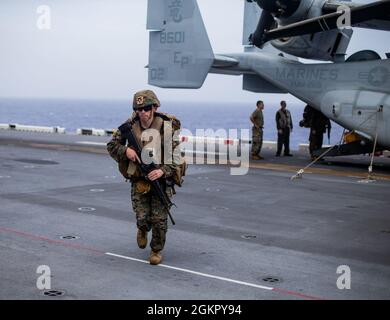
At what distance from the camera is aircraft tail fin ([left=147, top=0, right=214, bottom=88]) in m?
18.1

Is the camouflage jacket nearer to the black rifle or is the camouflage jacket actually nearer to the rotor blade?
the black rifle

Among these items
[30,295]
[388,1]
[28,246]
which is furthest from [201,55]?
[30,295]

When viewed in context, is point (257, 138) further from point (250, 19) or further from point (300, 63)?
point (250, 19)

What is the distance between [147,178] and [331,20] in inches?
384

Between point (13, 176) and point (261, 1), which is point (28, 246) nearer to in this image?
point (13, 176)

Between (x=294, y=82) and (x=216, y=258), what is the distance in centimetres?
1170

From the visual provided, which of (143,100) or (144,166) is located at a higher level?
(143,100)

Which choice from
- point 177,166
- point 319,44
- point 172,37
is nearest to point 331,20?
point 319,44

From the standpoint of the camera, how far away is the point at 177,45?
1841 centimetres

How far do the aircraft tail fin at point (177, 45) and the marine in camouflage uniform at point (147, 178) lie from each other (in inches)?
457

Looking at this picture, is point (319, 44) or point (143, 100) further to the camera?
point (319, 44)

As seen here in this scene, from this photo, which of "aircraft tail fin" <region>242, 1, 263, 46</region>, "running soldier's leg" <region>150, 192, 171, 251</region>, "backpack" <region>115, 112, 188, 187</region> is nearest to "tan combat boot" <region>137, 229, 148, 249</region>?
"running soldier's leg" <region>150, 192, 171, 251</region>

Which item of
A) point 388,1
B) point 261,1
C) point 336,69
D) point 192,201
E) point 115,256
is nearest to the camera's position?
point 115,256
